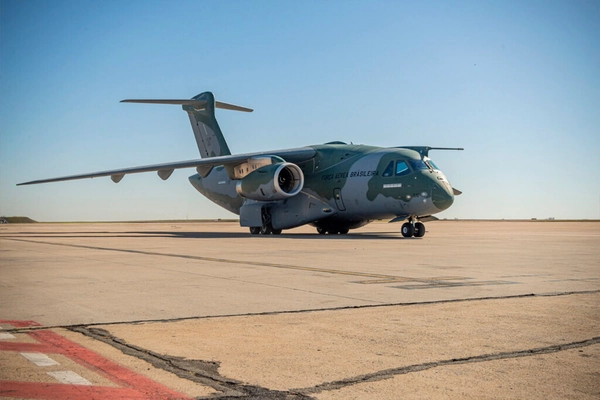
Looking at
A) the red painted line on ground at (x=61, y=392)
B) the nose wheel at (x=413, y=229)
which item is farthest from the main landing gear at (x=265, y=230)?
the red painted line on ground at (x=61, y=392)

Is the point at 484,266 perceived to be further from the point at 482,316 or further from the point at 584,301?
the point at 482,316

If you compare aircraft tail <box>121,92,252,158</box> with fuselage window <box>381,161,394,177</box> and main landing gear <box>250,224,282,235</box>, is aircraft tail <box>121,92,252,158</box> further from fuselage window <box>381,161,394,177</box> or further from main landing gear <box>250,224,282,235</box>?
fuselage window <box>381,161,394,177</box>

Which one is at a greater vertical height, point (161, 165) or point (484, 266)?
point (161, 165)

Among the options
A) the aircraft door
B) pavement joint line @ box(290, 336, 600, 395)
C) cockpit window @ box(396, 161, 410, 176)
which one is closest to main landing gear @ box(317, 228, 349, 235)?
the aircraft door

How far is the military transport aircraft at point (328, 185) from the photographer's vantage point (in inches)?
983

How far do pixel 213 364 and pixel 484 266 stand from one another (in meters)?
8.47

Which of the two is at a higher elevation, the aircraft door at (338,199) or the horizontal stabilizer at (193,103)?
the horizontal stabilizer at (193,103)

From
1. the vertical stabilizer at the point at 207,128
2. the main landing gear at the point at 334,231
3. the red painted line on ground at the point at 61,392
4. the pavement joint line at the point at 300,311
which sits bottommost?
the red painted line on ground at the point at 61,392

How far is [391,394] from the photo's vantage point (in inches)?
151

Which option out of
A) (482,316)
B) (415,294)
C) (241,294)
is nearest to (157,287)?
(241,294)

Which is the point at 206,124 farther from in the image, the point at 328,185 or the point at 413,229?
the point at 413,229

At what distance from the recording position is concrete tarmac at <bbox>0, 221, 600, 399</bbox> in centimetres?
409

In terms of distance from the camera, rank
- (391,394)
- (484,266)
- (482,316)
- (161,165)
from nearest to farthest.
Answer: (391,394)
(482,316)
(484,266)
(161,165)

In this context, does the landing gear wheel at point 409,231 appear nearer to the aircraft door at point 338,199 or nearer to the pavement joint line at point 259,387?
the aircraft door at point 338,199
